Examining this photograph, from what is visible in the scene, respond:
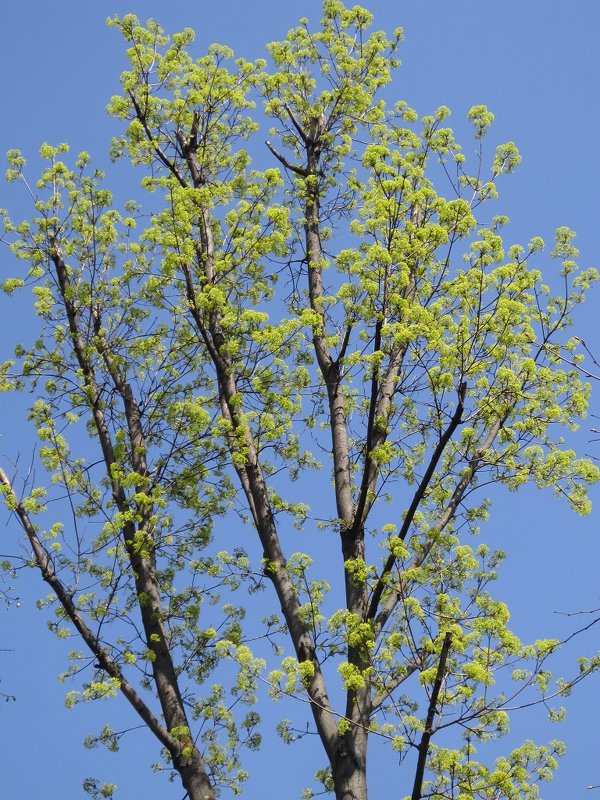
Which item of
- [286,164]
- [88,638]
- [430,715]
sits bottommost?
[430,715]

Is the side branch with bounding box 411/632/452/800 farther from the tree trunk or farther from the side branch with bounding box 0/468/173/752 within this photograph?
the side branch with bounding box 0/468/173/752

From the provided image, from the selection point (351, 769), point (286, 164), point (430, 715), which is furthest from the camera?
point (286, 164)

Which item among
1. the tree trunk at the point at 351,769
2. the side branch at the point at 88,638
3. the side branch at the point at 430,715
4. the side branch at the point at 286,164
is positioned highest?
the side branch at the point at 286,164

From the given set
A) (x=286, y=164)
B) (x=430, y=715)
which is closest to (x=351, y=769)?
(x=430, y=715)

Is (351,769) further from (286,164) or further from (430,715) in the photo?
(286,164)

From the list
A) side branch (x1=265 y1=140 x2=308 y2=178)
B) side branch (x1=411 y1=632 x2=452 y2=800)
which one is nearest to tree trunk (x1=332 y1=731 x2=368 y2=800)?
side branch (x1=411 y1=632 x2=452 y2=800)

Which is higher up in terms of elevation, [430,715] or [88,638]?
[88,638]

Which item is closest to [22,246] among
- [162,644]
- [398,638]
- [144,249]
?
[144,249]

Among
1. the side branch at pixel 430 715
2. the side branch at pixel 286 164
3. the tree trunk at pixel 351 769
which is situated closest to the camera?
the side branch at pixel 430 715

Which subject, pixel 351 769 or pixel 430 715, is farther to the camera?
pixel 351 769

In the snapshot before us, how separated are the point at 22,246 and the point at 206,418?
3478 millimetres

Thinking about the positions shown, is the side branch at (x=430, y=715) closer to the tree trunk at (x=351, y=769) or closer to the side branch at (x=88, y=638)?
the tree trunk at (x=351, y=769)

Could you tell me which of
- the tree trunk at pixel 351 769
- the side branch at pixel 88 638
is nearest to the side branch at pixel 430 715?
the tree trunk at pixel 351 769

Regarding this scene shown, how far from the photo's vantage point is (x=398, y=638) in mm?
10906
